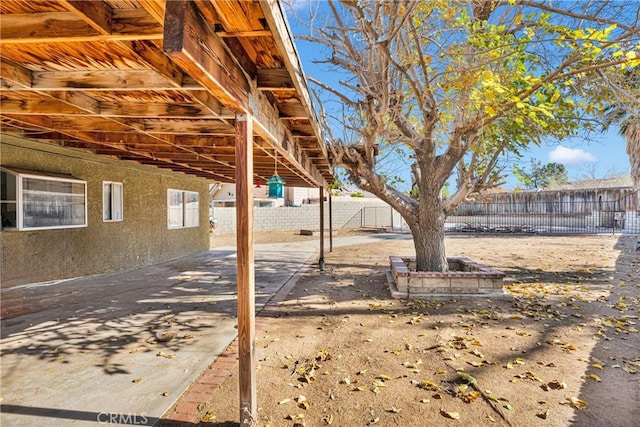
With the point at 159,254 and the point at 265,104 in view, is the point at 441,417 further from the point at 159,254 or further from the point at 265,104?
the point at 159,254

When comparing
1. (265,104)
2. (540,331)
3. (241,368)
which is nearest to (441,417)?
(241,368)

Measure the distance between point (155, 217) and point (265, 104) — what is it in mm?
7905

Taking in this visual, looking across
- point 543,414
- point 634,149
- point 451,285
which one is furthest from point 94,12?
point 634,149

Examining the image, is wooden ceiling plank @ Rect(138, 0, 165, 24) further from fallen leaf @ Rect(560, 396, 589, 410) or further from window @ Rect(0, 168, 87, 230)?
window @ Rect(0, 168, 87, 230)

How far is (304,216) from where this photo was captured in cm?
2405

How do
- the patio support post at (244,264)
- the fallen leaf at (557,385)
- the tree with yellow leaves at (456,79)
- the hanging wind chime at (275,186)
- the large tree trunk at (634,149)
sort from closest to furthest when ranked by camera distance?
the patio support post at (244,264) → the fallen leaf at (557,385) → the tree with yellow leaves at (456,79) → the hanging wind chime at (275,186) → the large tree trunk at (634,149)

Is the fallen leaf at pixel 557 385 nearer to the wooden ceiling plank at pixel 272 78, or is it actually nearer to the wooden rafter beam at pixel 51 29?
the wooden ceiling plank at pixel 272 78

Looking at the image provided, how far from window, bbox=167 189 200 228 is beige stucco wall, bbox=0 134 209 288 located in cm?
28

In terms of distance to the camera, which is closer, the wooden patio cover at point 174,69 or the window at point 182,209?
the wooden patio cover at point 174,69

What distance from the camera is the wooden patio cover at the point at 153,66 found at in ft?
6.11

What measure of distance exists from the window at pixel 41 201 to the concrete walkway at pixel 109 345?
122cm

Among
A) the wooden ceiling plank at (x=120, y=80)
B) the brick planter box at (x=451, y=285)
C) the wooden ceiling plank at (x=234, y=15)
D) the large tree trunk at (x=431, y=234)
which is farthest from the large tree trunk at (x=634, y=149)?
the wooden ceiling plank at (x=120, y=80)

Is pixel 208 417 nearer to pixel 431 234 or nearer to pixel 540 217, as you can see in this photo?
pixel 431 234

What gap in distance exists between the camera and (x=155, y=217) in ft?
32.6
